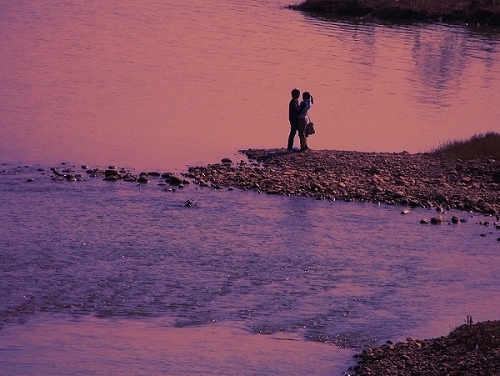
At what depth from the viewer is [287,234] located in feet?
74.2

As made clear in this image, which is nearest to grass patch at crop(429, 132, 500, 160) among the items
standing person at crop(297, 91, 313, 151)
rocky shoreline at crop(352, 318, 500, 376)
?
standing person at crop(297, 91, 313, 151)

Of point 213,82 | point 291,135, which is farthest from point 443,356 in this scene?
point 213,82

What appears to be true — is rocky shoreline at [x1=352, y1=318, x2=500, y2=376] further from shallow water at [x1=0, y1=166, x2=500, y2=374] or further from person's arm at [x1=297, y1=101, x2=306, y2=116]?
person's arm at [x1=297, y1=101, x2=306, y2=116]

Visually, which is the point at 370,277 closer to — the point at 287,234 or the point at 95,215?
the point at 287,234

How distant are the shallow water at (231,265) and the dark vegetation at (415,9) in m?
48.5

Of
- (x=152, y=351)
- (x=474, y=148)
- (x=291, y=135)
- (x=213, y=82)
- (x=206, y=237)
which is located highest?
(x=291, y=135)

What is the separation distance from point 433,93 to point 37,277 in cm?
2816

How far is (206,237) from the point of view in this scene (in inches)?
861

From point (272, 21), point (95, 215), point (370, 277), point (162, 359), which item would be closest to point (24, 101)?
point (95, 215)

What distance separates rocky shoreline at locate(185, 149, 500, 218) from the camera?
25.1 m

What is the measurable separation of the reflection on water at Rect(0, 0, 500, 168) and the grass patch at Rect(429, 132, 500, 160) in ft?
7.08

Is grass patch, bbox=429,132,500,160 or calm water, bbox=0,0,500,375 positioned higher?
grass patch, bbox=429,132,500,160

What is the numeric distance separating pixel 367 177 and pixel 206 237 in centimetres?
635

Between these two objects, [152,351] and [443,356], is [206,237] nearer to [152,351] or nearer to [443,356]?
[152,351]
